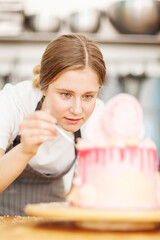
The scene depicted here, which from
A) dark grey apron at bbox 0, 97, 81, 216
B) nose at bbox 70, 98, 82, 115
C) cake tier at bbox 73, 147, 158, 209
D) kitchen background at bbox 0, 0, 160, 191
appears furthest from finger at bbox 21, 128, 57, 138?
kitchen background at bbox 0, 0, 160, 191

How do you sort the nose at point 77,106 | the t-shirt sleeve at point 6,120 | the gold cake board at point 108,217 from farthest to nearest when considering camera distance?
the t-shirt sleeve at point 6,120 < the nose at point 77,106 < the gold cake board at point 108,217

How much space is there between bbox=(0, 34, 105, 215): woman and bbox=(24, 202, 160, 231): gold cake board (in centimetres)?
22

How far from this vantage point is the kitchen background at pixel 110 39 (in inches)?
104

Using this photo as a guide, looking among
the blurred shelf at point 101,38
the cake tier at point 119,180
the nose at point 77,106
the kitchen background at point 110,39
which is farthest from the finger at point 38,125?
the blurred shelf at point 101,38

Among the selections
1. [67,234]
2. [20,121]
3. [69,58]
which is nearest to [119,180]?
[67,234]

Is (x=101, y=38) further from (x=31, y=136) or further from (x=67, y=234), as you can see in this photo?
(x=67, y=234)

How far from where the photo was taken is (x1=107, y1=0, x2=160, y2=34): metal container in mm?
2561

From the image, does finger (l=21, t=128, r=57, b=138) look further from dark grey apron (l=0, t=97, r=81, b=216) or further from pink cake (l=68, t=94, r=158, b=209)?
dark grey apron (l=0, t=97, r=81, b=216)

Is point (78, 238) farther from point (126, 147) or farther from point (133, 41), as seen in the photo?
point (133, 41)

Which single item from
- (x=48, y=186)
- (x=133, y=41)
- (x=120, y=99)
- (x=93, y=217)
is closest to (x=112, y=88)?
(x=133, y=41)

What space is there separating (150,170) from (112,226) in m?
0.15

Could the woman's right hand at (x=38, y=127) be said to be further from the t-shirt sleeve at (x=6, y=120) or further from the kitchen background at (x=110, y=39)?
the kitchen background at (x=110, y=39)

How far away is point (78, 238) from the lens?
627mm

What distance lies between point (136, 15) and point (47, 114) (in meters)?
1.93
